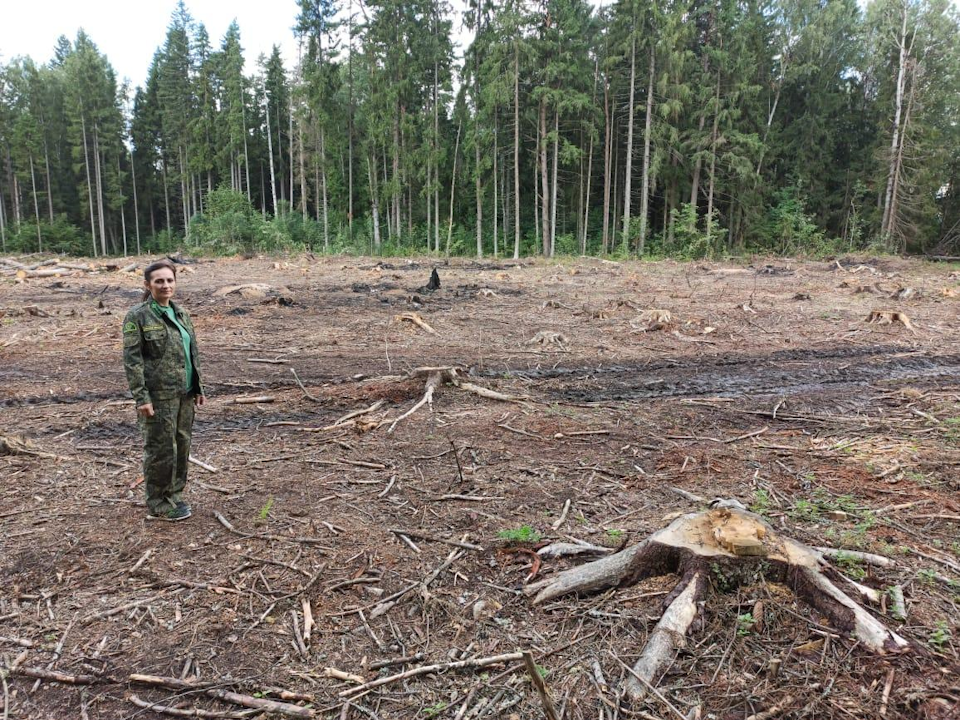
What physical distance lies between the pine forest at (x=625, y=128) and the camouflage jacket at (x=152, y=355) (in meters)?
22.6

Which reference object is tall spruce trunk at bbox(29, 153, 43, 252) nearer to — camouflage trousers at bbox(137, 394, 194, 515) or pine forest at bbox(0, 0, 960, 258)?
pine forest at bbox(0, 0, 960, 258)

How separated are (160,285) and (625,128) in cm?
2923

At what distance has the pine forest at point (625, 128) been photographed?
82.6 ft

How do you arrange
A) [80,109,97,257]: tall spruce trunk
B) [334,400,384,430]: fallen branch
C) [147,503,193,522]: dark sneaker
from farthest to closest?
[80,109,97,257]: tall spruce trunk → [334,400,384,430]: fallen branch → [147,503,193,522]: dark sneaker

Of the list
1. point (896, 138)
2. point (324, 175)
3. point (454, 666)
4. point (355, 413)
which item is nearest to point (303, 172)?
point (324, 175)

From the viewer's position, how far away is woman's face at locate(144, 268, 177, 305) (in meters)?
3.44

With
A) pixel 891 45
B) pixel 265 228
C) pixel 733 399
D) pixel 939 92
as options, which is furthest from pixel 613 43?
pixel 733 399

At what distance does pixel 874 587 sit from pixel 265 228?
3040 centimetres

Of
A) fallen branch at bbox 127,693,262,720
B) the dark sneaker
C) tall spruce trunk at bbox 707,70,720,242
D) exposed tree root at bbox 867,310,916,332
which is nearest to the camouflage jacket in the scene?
the dark sneaker

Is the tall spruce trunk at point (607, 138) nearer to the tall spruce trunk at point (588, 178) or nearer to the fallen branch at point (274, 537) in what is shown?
the tall spruce trunk at point (588, 178)

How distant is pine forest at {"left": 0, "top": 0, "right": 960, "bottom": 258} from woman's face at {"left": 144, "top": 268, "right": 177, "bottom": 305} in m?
22.5

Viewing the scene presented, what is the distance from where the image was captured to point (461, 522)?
3561 millimetres

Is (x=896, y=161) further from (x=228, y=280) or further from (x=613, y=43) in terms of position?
(x=228, y=280)

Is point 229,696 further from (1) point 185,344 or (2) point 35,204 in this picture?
(2) point 35,204
